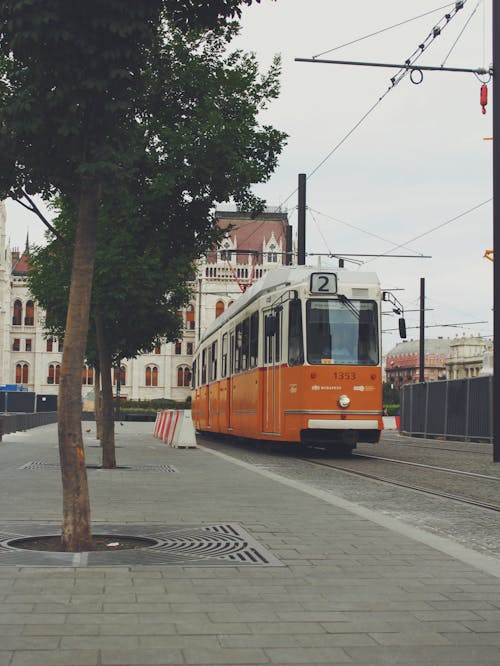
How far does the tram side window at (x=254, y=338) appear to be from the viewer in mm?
22516

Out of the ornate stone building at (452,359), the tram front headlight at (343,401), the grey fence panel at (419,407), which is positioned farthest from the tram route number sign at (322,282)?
the ornate stone building at (452,359)

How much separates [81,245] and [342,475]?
29.4 ft

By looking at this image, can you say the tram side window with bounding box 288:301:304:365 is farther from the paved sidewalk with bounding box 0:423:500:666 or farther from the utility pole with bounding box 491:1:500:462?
the paved sidewalk with bounding box 0:423:500:666

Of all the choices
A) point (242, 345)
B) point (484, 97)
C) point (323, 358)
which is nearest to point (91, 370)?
point (242, 345)

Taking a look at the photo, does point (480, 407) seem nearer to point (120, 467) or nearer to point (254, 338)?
point (254, 338)

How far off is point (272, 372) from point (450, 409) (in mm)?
18135

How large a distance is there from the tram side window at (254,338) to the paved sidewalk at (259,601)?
1300 centimetres

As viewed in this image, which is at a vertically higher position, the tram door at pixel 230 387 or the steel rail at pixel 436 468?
the tram door at pixel 230 387

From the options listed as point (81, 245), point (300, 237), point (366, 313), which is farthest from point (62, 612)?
point (300, 237)

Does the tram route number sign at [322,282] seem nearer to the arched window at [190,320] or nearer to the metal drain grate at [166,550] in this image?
the metal drain grate at [166,550]

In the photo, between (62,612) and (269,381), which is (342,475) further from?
(62,612)

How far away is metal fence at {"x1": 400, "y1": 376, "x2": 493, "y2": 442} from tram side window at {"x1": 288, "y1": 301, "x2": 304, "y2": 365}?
49.3ft

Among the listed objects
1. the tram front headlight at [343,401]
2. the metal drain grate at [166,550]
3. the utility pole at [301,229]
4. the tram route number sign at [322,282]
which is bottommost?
the metal drain grate at [166,550]

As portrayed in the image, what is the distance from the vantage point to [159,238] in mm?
16188
